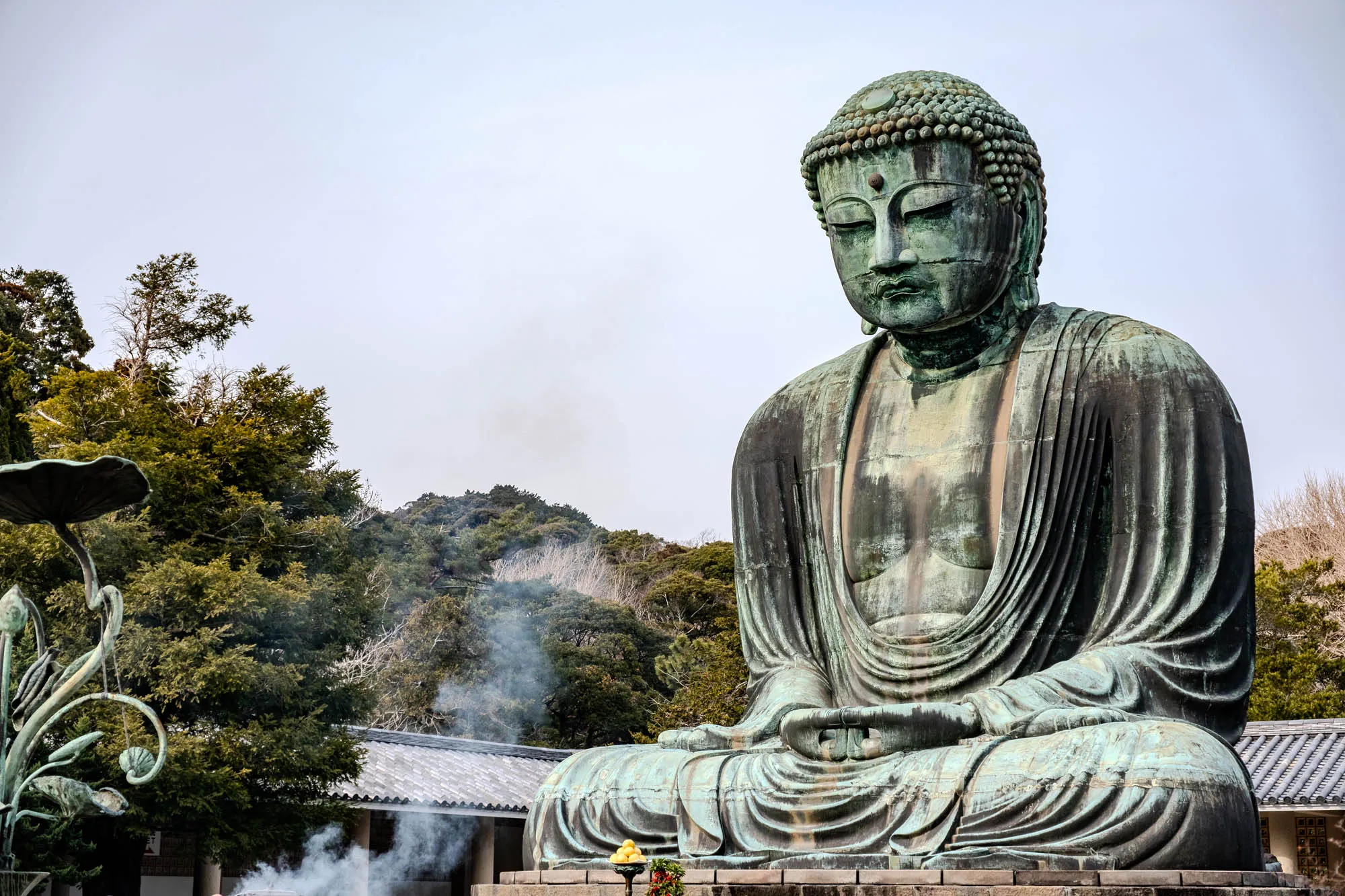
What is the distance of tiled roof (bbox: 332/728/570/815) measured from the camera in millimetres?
19766

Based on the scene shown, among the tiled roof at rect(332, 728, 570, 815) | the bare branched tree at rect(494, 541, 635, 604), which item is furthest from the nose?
the bare branched tree at rect(494, 541, 635, 604)

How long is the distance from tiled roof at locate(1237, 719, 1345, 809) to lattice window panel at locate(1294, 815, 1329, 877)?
539mm

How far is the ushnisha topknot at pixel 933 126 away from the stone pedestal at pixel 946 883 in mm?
3068

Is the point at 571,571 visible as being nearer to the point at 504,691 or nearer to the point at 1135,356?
the point at 504,691

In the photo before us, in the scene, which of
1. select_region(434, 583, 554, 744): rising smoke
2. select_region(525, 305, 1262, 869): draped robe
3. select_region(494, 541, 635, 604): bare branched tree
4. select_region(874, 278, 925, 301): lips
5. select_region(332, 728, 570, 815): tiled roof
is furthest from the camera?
select_region(494, 541, 635, 604): bare branched tree

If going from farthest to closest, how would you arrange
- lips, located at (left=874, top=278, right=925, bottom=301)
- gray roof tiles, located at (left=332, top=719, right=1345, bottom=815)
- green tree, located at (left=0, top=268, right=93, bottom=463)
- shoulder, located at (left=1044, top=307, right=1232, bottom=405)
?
green tree, located at (left=0, top=268, right=93, bottom=463) → gray roof tiles, located at (left=332, top=719, right=1345, bottom=815) → lips, located at (left=874, top=278, right=925, bottom=301) → shoulder, located at (left=1044, top=307, right=1232, bottom=405)

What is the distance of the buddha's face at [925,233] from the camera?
7.26 metres

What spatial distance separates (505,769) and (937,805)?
57.4 feet

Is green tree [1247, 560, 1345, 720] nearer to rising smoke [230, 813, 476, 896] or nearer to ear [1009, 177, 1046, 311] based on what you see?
rising smoke [230, 813, 476, 896]

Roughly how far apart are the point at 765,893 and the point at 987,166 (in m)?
3.28

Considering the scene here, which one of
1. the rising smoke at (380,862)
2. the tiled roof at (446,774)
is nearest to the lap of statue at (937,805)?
the rising smoke at (380,862)

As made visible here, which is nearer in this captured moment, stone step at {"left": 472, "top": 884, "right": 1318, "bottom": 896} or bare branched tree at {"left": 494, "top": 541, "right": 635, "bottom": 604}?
stone step at {"left": 472, "top": 884, "right": 1318, "bottom": 896}

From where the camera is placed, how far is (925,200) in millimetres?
7254

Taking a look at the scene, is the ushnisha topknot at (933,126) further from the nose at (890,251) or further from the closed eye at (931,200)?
the nose at (890,251)
